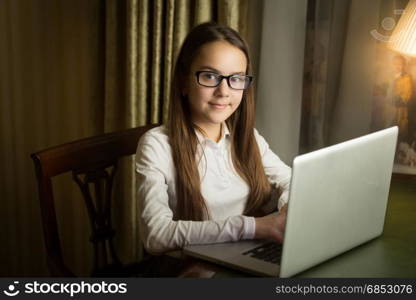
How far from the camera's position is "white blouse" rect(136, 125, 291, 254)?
1260 mm

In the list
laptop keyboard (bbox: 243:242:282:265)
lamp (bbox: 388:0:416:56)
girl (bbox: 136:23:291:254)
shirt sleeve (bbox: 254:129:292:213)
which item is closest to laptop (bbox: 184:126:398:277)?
laptop keyboard (bbox: 243:242:282:265)

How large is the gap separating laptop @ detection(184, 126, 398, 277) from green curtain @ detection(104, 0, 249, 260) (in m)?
0.86

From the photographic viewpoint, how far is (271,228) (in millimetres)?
1246

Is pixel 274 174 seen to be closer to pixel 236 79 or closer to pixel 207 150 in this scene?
pixel 207 150

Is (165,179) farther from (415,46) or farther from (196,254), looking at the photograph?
(415,46)

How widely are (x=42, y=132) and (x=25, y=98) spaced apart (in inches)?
5.6

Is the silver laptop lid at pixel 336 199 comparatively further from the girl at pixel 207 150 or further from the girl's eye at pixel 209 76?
the girl's eye at pixel 209 76

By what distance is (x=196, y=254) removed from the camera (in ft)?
3.94

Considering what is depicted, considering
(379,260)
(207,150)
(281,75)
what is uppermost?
(281,75)

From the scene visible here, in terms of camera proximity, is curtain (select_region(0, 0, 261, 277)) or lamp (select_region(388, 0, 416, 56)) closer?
lamp (select_region(388, 0, 416, 56))

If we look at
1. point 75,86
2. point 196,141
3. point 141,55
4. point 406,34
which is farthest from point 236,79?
point 75,86

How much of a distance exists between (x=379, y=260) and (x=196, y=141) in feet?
1.77

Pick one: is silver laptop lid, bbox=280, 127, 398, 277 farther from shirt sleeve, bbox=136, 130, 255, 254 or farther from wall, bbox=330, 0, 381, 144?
wall, bbox=330, 0, 381, 144

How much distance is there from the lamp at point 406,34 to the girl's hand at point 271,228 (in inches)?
27.0
